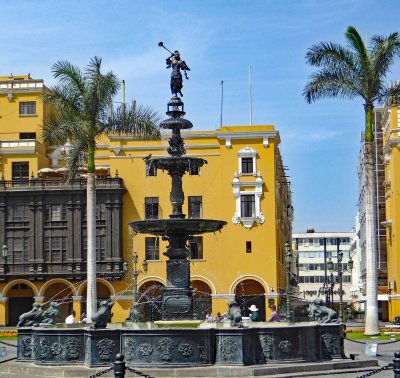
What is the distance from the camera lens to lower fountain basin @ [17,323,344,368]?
19.5 meters

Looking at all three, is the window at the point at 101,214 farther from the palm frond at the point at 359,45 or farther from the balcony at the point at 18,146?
the palm frond at the point at 359,45

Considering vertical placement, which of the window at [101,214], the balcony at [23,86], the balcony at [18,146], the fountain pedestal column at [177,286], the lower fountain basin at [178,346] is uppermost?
the balcony at [23,86]

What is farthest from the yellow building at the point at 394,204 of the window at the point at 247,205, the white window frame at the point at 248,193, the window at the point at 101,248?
the window at the point at 101,248

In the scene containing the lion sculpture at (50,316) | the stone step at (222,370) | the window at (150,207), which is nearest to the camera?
the stone step at (222,370)

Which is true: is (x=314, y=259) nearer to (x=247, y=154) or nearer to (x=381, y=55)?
(x=247, y=154)

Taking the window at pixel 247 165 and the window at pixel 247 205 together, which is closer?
the window at pixel 247 205

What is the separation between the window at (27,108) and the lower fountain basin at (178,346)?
153 ft

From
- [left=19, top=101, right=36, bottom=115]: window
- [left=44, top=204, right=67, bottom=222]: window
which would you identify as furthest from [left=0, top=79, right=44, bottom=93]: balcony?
[left=44, top=204, right=67, bottom=222]: window

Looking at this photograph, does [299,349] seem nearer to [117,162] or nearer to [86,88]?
[86,88]

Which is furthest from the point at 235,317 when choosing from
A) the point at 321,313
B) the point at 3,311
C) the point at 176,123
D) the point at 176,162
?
the point at 3,311

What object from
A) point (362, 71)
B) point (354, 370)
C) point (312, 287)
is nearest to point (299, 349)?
point (354, 370)

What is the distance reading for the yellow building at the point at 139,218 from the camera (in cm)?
6156

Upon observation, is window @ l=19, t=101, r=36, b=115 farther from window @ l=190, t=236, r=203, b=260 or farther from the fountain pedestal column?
the fountain pedestal column

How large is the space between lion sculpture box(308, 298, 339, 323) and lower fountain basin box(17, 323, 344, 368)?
137 centimetres
